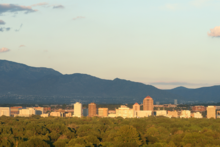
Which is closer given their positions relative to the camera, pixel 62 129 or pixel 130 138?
pixel 130 138

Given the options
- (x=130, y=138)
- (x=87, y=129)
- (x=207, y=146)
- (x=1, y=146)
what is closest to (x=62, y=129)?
(x=87, y=129)

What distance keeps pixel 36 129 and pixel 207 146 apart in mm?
57429

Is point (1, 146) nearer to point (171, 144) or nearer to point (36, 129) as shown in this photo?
point (171, 144)

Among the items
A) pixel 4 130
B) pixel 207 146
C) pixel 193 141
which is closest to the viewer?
pixel 207 146

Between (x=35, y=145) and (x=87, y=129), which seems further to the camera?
(x=87, y=129)

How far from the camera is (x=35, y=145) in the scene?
70500 mm

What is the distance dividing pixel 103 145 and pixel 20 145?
631 inches

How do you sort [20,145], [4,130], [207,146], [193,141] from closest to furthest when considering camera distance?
[20,145] → [207,146] → [193,141] → [4,130]

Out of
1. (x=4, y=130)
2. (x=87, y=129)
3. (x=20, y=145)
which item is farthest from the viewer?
(x=87, y=129)

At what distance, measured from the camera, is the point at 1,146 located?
71750 millimetres

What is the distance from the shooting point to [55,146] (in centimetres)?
7425

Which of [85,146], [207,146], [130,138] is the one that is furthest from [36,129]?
[207,146]

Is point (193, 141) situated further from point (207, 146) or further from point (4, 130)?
point (4, 130)

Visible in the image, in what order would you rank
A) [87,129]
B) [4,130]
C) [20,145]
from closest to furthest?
[20,145] < [4,130] < [87,129]
